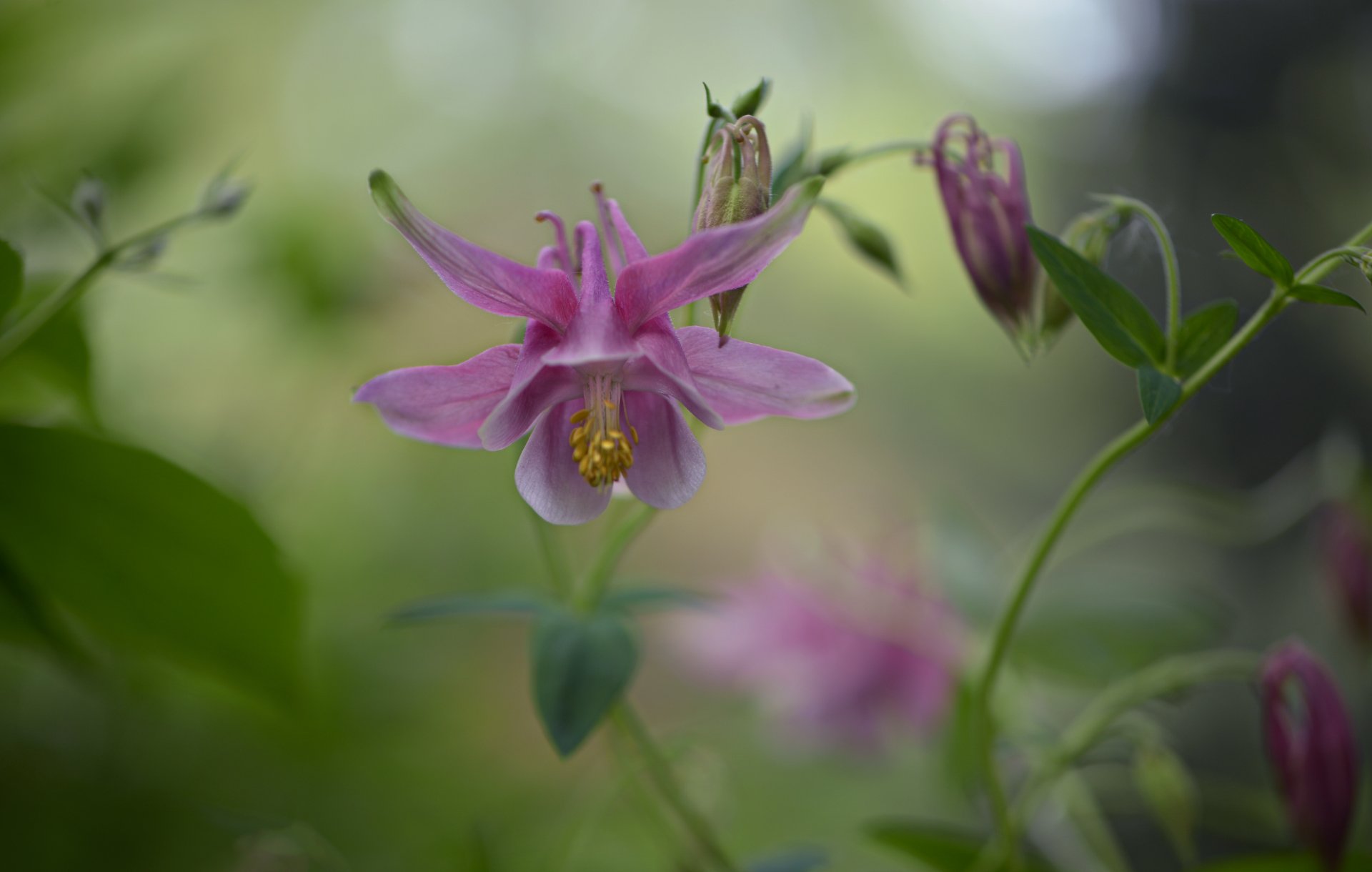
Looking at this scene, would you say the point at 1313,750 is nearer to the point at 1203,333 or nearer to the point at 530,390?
the point at 1203,333

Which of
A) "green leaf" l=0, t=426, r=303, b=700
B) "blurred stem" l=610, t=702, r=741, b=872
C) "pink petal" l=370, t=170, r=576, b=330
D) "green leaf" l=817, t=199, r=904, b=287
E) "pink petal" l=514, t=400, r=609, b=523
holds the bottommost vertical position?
"blurred stem" l=610, t=702, r=741, b=872

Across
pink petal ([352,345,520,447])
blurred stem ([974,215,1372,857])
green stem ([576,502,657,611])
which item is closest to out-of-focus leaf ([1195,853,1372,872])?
blurred stem ([974,215,1372,857])

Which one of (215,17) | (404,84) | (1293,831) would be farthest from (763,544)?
(404,84)

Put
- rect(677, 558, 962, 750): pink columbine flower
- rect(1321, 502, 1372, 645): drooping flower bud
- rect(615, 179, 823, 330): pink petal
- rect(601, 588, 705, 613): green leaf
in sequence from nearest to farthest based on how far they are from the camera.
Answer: rect(615, 179, 823, 330): pink petal < rect(601, 588, 705, 613): green leaf < rect(1321, 502, 1372, 645): drooping flower bud < rect(677, 558, 962, 750): pink columbine flower

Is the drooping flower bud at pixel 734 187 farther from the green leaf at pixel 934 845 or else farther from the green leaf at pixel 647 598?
the green leaf at pixel 934 845

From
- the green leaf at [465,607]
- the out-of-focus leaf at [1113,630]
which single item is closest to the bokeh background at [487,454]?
the out-of-focus leaf at [1113,630]

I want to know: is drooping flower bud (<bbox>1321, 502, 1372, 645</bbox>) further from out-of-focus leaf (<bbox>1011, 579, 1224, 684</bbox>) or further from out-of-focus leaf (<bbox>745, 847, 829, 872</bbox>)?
out-of-focus leaf (<bbox>745, 847, 829, 872</bbox>)

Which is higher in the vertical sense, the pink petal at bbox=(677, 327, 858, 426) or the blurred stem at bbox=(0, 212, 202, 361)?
the pink petal at bbox=(677, 327, 858, 426)

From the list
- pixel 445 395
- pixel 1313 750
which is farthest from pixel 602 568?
pixel 1313 750
